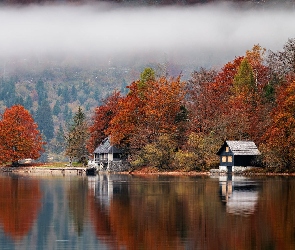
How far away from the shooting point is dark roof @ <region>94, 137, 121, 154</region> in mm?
136375

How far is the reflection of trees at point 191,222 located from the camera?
38.2 meters

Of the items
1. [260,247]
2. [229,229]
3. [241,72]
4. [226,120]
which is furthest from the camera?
[241,72]

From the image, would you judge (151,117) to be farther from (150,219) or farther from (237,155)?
(150,219)

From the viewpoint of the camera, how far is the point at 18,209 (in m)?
54.3

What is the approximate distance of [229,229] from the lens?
4231 cm

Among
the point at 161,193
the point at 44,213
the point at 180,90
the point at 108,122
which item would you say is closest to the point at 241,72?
the point at 180,90

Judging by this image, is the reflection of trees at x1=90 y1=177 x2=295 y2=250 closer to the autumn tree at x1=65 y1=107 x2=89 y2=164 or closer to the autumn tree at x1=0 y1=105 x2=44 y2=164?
the autumn tree at x1=65 y1=107 x2=89 y2=164

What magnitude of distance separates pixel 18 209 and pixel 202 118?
73.2m

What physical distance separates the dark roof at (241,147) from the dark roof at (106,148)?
28.1 meters

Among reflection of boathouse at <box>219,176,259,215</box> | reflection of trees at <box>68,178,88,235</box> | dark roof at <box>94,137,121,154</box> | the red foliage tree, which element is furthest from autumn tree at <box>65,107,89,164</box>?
reflection of boathouse at <box>219,176,259,215</box>

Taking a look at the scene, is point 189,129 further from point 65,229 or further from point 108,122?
point 65,229

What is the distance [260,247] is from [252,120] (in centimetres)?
8392

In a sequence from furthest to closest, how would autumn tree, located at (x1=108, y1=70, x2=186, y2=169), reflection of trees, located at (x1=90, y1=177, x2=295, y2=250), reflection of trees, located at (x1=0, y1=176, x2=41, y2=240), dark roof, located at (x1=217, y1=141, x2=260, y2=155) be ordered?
autumn tree, located at (x1=108, y1=70, x2=186, y2=169) < dark roof, located at (x1=217, y1=141, x2=260, y2=155) < reflection of trees, located at (x1=0, y1=176, x2=41, y2=240) < reflection of trees, located at (x1=90, y1=177, x2=295, y2=250)

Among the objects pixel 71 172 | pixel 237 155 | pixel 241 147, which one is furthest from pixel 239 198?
pixel 71 172
